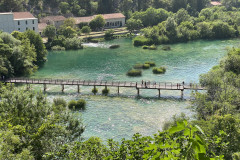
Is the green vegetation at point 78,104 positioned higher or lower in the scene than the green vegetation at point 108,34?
lower

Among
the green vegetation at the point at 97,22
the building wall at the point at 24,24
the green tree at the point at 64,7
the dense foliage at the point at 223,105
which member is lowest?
the dense foliage at the point at 223,105

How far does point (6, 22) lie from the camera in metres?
92.2

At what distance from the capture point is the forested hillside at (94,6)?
131250mm

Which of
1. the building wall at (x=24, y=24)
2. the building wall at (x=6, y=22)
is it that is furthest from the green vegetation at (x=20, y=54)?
the building wall at (x=24, y=24)

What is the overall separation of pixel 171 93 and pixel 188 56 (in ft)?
98.8

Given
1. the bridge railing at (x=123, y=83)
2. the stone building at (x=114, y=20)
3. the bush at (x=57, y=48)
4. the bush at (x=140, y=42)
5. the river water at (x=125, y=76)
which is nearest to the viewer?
the river water at (x=125, y=76)

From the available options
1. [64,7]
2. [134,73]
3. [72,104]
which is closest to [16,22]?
[64,7]

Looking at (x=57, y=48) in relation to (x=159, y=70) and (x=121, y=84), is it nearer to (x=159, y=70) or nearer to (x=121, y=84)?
(x=159, y=70)

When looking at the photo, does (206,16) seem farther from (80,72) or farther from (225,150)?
(225,150)

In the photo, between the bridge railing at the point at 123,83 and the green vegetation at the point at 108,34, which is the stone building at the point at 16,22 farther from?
the bridge railing at the point at 123,83

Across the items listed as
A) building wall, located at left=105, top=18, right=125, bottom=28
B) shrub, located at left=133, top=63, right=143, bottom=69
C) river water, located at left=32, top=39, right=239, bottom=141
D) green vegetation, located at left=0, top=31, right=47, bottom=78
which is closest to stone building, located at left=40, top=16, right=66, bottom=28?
building wall, located at left=105, top=18, right=125, bottom=28

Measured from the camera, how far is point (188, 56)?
3255 inches

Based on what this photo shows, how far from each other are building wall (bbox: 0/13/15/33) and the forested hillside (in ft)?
91.3

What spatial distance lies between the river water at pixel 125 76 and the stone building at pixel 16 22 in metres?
15.0
